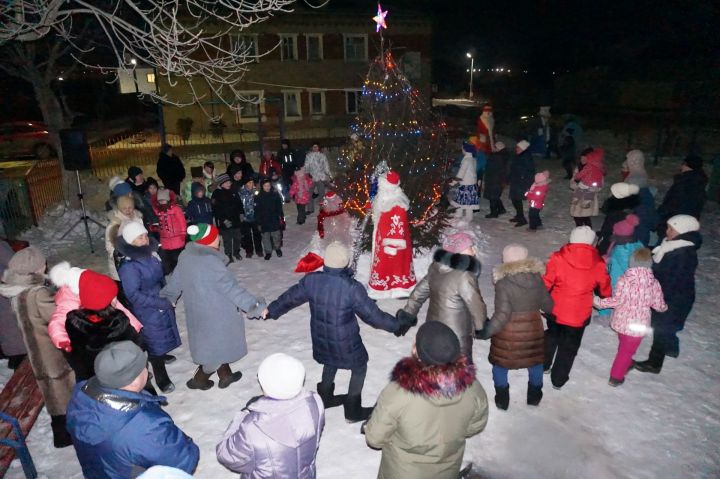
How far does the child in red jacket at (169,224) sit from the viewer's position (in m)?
7.48

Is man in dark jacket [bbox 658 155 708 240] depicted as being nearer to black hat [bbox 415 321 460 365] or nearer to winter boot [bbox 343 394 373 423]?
winter boot [bbox 343 394 373 423]

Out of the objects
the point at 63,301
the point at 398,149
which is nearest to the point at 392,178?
the point at 398,149

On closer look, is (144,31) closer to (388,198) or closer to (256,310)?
(388,198)

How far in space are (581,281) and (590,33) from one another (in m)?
40.7

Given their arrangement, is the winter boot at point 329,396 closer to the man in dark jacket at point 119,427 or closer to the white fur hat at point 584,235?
the man in dark jacket at point 119,427

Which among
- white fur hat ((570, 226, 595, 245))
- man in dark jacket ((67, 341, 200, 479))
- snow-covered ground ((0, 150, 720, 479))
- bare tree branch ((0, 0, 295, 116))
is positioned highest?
bare tree branch ((0, 0, 295, 116))

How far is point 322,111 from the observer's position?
90.9 feet

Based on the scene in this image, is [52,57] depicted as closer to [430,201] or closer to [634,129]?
[430,201]

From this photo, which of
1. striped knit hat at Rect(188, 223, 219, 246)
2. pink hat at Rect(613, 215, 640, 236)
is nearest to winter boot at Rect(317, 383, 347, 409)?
striped knit hat at Rect(188, 223, 219, 246)

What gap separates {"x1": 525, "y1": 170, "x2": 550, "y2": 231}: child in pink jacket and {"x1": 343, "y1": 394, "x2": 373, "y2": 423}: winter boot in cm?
679

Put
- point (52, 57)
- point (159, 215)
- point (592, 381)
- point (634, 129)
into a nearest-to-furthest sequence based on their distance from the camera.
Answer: point (592, 381)
point (159, 215)
point (52, 57)
point (634, 129)

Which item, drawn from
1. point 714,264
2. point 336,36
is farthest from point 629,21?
point 714,264

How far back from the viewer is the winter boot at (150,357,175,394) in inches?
205

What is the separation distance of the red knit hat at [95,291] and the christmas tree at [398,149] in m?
4.70
